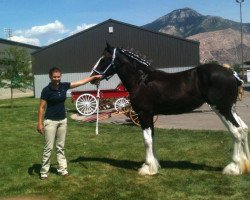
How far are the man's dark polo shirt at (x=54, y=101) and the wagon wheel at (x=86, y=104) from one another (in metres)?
13.1

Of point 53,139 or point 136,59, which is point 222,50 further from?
point 53,139

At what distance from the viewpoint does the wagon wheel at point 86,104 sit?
845 inches

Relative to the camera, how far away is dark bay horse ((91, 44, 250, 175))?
7.69 m

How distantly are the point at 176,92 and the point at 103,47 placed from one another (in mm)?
34912

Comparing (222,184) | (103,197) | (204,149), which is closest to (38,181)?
(103,197)

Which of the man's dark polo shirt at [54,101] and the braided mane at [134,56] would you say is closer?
the man's dark polo shirt at [54,101]

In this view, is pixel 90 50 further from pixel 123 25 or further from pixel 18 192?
pixel 18 192

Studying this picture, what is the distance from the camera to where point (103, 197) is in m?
6.80

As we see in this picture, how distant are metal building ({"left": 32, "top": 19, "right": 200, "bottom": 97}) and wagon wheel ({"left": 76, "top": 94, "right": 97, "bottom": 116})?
60.9ft

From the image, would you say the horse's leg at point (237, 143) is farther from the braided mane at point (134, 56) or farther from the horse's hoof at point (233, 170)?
the braided mane at point (134, 56)

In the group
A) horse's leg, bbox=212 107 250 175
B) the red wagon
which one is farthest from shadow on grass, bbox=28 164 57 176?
the red wagon

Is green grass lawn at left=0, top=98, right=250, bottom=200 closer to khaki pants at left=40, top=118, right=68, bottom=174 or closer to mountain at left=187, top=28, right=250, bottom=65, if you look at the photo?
khaki pants at left=40, top=118, right=68, bottom=174

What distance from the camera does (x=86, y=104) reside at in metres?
21.7

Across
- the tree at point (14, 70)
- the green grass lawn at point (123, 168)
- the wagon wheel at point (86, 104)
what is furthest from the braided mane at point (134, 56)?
the tree at point (14, 70)
